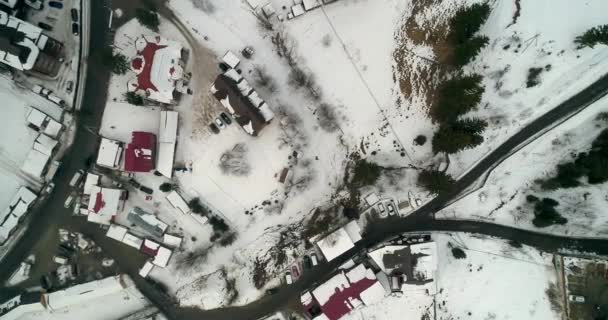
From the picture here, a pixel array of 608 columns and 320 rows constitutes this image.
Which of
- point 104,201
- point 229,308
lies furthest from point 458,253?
point 104,201

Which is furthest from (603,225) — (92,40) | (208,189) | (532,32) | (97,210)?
(92,40)

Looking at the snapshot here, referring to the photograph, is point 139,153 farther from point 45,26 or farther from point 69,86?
point 45,26

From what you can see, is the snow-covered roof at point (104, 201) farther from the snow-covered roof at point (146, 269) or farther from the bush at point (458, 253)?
the bush at point (458, 253)

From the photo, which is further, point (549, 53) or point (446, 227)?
point (446, 227)

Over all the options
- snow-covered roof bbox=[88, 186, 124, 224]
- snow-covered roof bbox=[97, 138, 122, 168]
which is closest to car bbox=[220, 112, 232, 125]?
snow-covered roof bbox=[97, 138, 122, 168]

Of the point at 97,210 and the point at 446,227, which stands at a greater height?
the point at 446,227

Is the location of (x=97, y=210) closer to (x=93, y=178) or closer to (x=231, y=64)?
(x=93, y=178)
